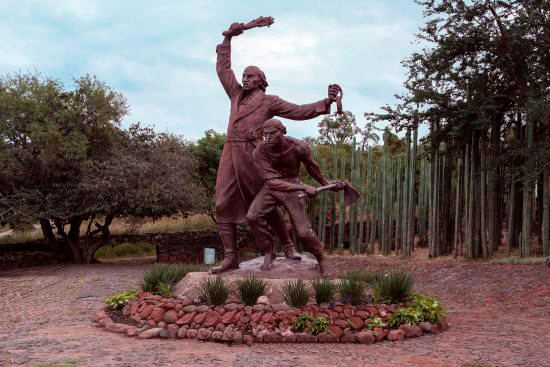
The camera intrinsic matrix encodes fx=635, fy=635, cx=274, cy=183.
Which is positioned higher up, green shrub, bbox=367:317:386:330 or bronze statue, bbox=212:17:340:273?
bronze statue, bbox=212:17:340:273

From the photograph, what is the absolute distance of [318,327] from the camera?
19.6 ft

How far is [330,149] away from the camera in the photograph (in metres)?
24.9

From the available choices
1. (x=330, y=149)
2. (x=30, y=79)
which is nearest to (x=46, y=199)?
(x=30, y=79)

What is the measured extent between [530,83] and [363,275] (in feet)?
23.7

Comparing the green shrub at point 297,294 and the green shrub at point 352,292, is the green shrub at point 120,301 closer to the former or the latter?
the green shrub at point 297,294

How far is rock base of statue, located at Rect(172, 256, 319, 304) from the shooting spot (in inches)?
269

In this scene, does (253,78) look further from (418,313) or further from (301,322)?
(418,313)

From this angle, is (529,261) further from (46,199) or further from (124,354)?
(46,199)

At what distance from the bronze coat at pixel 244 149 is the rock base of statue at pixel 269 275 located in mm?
670

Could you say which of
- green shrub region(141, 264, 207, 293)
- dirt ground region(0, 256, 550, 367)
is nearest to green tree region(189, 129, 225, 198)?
dirt ground region(0, 256, 550, 367)

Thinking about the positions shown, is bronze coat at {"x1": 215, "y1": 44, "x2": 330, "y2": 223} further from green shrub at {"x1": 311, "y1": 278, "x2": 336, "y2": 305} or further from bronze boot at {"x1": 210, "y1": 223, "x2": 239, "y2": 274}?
green shrub at {"x1": 311, "y1": 278, "x2": 336, "y2": 305}

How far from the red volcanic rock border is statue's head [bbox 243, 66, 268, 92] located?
268 cm

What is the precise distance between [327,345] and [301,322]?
342mm

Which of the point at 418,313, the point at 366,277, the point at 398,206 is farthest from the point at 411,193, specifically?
the point at 418,313
